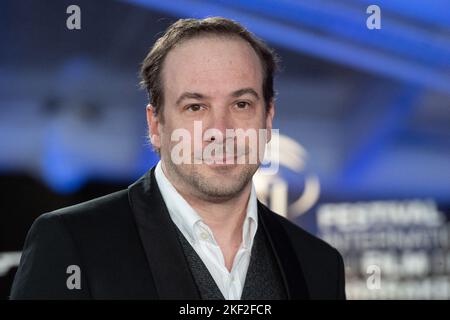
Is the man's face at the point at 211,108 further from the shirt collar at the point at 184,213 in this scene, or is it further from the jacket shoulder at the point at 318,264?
the jacket shoulder at the point at 318,264

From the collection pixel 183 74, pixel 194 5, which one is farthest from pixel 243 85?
pixel 194 5

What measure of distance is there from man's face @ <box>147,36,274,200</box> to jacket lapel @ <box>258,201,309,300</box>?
120 millimetres

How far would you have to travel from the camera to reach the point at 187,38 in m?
1.32

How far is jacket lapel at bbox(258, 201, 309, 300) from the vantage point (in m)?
1.28

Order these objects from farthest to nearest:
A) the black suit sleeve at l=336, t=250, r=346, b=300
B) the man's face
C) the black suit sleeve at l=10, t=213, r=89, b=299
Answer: the black suit sleeve at l=336, t=250, r=346, b=300 → the man's face → the black suit sleeve at l=10, t=213, r=89, b=299

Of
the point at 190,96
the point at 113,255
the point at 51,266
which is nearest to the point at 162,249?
the point at 113,255

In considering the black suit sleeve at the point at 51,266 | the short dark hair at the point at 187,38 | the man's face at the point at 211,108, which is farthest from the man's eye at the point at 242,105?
the black suit sleeve at the point at 51,266

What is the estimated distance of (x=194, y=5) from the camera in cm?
190

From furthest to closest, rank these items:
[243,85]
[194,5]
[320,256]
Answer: [194,5] → [320,256] → [243,85]

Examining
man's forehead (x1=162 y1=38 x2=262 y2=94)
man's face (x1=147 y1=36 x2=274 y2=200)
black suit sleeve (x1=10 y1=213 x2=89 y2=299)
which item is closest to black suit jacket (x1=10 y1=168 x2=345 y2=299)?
black suit sleeve (x1=10 y1=213 x2=89 y2=299)

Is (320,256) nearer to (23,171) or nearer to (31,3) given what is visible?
(23,171)

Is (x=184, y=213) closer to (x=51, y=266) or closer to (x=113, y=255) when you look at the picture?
(x=113, y=255)

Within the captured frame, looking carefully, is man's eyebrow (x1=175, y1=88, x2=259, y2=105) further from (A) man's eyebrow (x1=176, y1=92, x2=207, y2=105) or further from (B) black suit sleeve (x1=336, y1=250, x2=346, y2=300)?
(B) black suit sleeve (x1=336, y1=250, x2=346, y2=300)

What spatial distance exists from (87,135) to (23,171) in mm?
216
